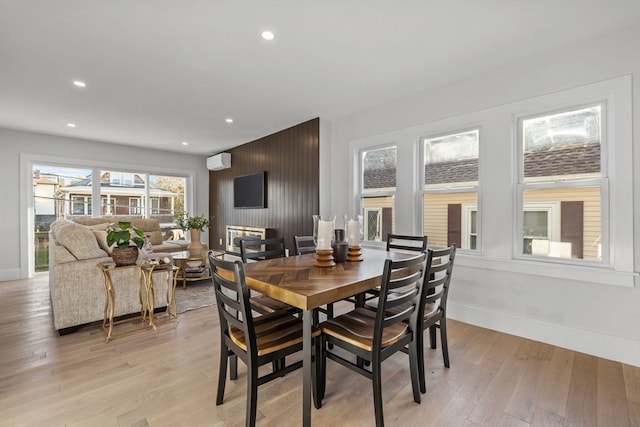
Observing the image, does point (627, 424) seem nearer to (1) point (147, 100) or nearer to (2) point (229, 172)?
(1) point (147, 100)

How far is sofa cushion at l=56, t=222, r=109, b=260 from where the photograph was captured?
268 cm

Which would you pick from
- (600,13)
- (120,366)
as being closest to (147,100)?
(120,366)

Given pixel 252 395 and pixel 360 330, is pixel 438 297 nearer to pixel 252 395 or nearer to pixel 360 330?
pixel 360 330

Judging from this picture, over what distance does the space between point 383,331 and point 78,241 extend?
2906mm

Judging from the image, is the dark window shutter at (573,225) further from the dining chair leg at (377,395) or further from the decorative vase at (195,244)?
the decorative vase at (195,244)

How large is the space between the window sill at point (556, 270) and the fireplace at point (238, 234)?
130 inches

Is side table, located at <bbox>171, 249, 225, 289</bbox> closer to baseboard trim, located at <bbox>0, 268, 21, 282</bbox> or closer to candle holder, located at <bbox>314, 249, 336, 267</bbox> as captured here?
candle holder, located at <bbox>314, 249, 336, 267</bbox>

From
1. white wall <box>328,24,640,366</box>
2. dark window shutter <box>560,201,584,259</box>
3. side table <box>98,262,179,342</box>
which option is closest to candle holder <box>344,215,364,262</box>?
white wall <box>328,24,640,366</box>

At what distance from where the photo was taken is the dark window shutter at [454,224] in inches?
123

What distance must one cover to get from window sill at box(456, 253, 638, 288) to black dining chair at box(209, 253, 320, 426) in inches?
80.1

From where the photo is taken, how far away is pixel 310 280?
159cm

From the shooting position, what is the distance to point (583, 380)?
1.95 meters

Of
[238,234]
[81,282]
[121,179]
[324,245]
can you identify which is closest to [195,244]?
[238,234]

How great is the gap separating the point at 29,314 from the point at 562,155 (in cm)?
556
